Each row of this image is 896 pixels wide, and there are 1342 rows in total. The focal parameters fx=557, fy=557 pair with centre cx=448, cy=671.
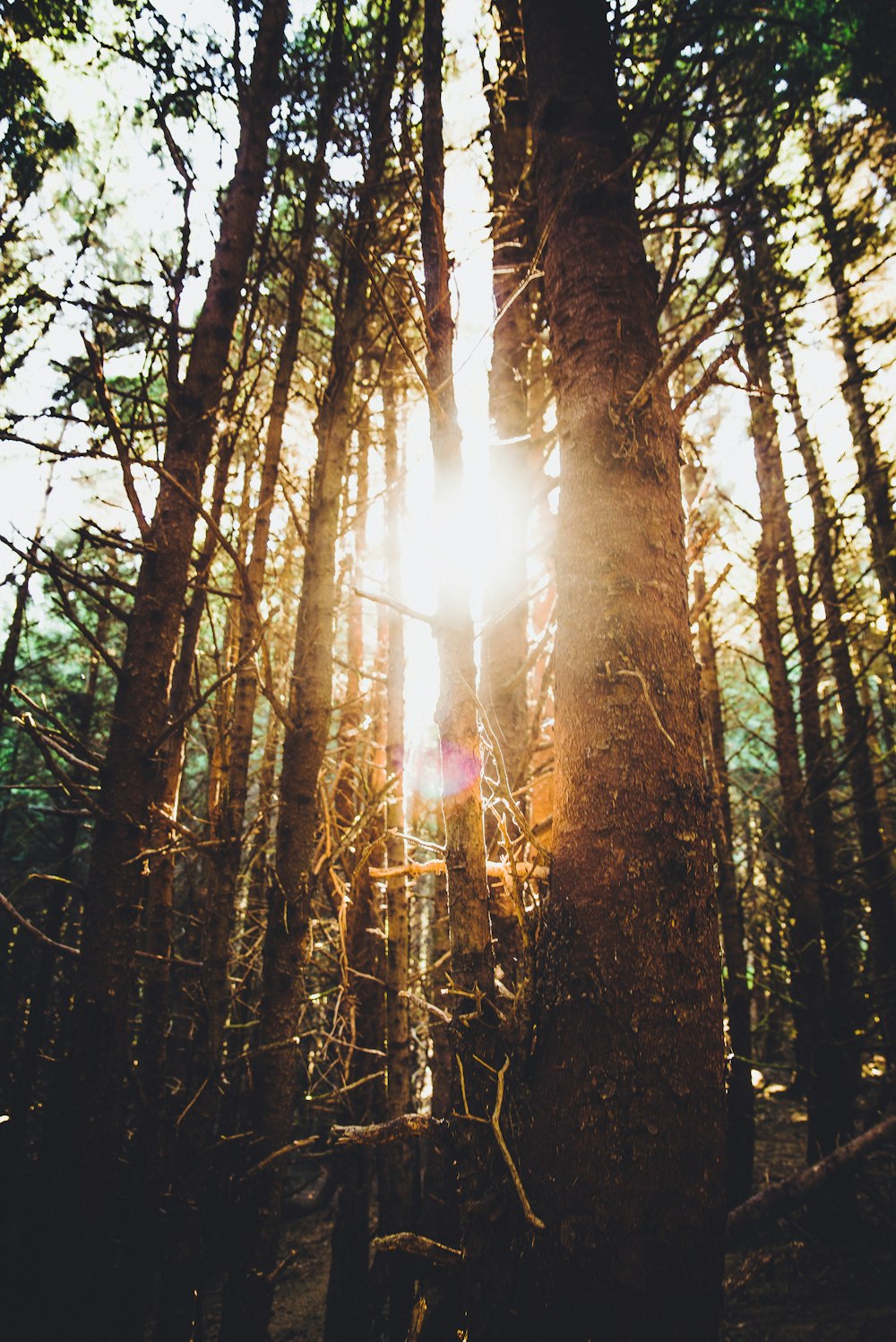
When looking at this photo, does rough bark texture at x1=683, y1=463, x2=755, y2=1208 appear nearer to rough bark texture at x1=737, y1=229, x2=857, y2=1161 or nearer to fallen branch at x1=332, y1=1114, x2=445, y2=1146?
rough bark texture at x1=737, y1=229, x2=857, y2=1161

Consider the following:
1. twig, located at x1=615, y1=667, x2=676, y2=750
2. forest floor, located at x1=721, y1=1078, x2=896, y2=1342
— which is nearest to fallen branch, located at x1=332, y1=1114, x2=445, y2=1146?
twig, located at x1=615, y1=667, x2=676, y2=750

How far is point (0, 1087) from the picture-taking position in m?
8.27

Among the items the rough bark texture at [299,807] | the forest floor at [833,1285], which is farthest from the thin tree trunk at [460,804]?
the forest floor at [833,1285]

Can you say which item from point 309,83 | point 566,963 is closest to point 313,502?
point 566,963

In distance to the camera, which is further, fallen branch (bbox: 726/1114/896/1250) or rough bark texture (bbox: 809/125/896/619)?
rough bark texture (bbox: 809/125/896/619)

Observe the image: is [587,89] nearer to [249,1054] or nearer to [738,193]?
[738,193]

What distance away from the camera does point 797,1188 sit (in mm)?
1590

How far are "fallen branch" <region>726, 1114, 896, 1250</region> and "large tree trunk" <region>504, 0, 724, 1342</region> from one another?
1.25 ft

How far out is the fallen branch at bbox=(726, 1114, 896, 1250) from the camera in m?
1.56

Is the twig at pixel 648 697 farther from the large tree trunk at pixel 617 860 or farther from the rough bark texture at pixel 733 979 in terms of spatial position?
the rough bark texture at pixel 733 979

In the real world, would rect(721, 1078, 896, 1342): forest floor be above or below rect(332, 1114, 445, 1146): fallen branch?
below

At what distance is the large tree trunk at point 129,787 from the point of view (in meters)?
2.35

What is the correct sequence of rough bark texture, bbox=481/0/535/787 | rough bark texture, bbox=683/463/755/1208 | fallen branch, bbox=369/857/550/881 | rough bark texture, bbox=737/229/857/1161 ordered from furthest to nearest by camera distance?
rough bark texture, bbox=683/463/755/1208 → rough bark texture, bbox=737/229/857/1161 → rough bark texture, bbox=481/0/535/787 → fallen branch, bbox=369/857/550/881

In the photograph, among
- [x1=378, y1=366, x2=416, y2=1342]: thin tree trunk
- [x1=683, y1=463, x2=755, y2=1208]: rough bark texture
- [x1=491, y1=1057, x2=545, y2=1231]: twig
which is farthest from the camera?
[x1=683, y1=463, x2=755, y2=1208]: rough bark texture
